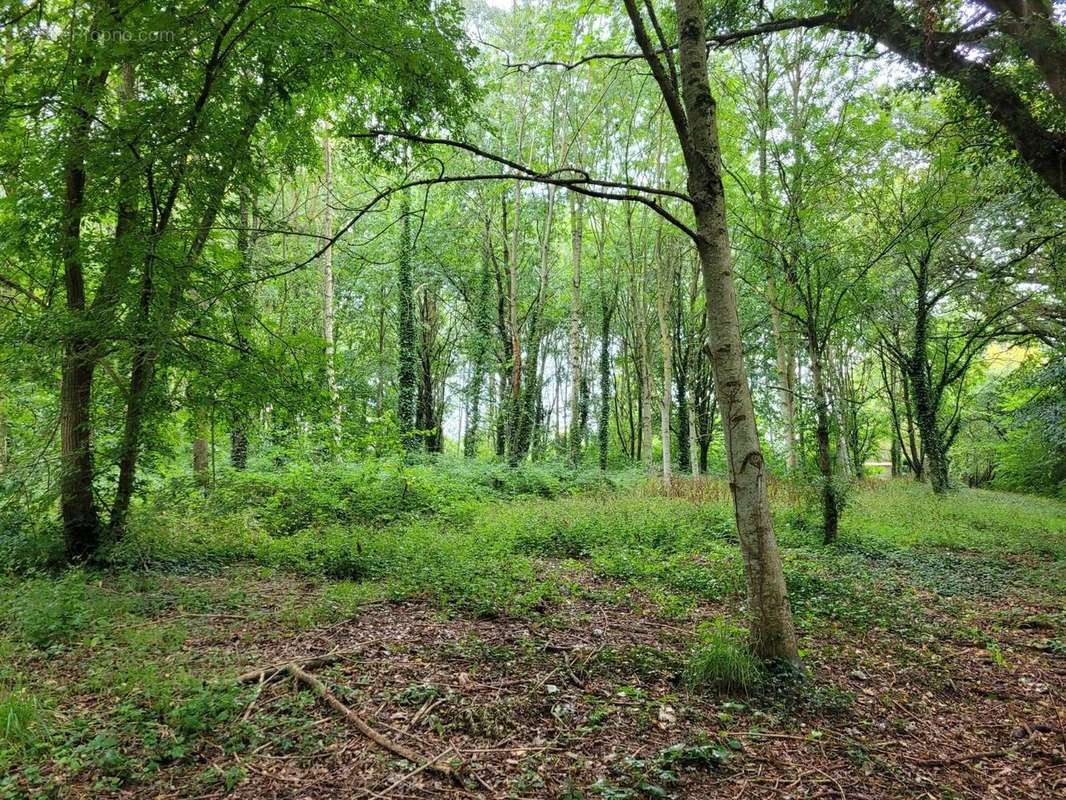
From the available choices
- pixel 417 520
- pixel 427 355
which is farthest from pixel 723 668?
pixel 427 355

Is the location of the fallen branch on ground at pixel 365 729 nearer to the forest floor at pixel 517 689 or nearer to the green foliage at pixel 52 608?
the forest floor at pixel 517 689

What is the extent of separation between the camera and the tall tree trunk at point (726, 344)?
3.64 metres

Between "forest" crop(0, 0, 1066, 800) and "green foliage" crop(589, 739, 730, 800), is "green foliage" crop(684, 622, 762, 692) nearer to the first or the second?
"forest" crop(0, 0, 1066, 800)

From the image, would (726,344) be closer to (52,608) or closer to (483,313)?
(52,608)

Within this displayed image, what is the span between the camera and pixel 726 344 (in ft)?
12.4

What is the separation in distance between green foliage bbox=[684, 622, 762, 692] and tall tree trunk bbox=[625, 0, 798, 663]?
18cm

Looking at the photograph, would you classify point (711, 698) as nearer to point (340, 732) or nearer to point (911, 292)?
point (340, 732)

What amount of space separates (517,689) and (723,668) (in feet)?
4.69

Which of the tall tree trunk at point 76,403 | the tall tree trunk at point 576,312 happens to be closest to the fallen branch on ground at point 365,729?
the tall tree trunk at point 76,403

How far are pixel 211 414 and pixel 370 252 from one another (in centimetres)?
1360

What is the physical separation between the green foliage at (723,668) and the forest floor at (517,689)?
16 millimetres

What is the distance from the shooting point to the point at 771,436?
27.3 m

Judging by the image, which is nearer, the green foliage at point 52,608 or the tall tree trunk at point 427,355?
the green foliage at point 52,608

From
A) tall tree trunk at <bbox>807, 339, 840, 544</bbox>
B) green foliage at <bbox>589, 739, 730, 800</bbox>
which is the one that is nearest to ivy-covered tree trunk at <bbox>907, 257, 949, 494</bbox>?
tall tree trunk at <bbox>807, 339, 840, 544</bbox>
